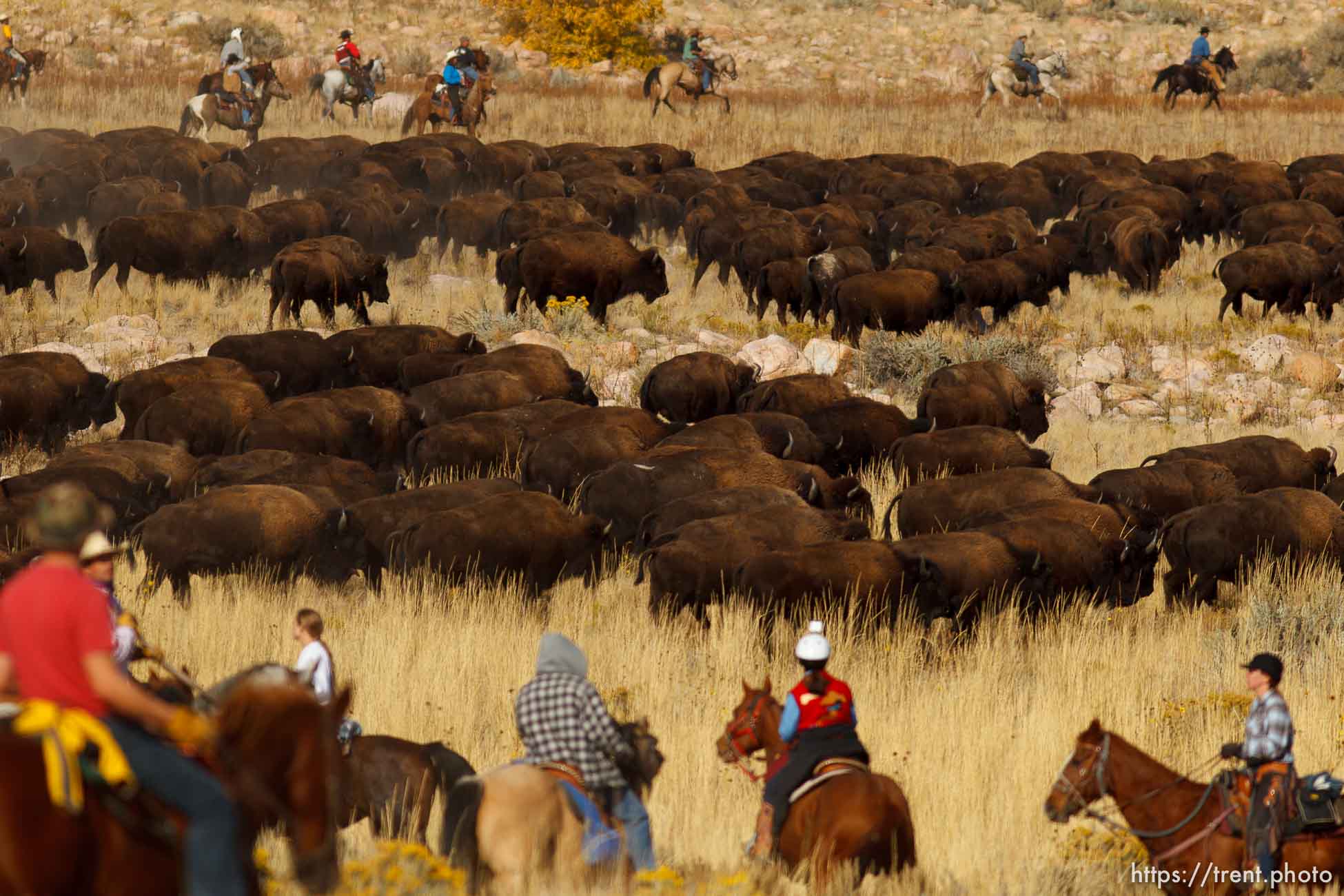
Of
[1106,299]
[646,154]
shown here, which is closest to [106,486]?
[1106,299]

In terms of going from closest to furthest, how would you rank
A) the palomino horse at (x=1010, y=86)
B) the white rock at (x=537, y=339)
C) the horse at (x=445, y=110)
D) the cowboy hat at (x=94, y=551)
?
1. the cowboy hat at (x=94, y=551)
2. the white rock at (x=537, y=339)
3. the horse at (x=445, y=110)
4. the palomino horse at (x=1010, y=86)

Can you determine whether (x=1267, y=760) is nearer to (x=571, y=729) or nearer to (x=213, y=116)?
(x=571, y=729)

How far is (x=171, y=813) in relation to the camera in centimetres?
434

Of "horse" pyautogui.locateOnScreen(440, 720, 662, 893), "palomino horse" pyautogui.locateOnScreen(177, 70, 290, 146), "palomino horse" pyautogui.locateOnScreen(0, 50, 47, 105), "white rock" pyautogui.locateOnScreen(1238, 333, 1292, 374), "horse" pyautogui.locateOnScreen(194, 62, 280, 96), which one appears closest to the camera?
"horse" pyautogui.locateOnScreen(440, 720, 662, 893)

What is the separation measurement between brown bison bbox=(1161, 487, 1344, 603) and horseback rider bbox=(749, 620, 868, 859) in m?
7.80

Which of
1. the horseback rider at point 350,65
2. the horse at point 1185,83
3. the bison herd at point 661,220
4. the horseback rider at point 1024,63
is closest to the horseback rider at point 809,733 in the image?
the bison herd at point 661,220

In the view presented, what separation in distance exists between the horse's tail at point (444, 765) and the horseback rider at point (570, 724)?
1.30 m

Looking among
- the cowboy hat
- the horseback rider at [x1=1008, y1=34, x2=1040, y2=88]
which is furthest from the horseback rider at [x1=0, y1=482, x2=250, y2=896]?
the horseback rider at [x1=1008, y1=34, x2=1040, y2=88]

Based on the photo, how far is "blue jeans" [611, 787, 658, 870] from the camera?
21.1ft

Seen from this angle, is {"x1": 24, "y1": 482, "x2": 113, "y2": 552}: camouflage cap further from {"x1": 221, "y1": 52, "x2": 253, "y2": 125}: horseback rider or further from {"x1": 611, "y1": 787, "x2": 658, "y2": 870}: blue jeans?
{"x1": 221, "y1": 52, "x2": 253, "y2": 125}: horseback rider

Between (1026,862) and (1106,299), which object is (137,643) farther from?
(1106,299)

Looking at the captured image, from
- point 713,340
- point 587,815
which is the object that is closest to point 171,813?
point 587,815

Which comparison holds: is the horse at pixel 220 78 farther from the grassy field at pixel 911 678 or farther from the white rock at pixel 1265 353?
the white rock at pixel 1265 353

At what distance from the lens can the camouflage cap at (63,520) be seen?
13.6 ft
